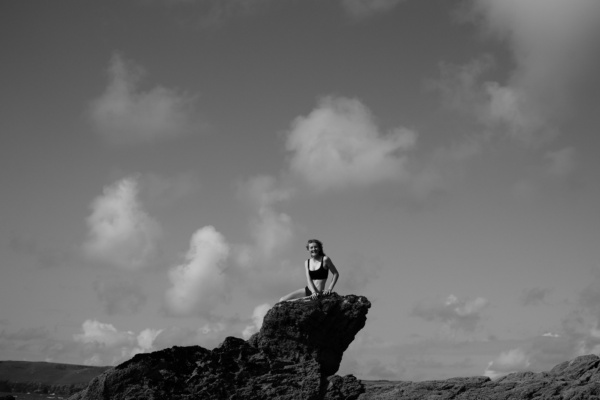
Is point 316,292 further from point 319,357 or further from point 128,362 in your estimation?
point 128,362

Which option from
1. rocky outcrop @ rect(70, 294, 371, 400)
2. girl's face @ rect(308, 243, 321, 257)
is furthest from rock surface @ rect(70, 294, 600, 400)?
girl's face @ rect(308, 243, 321, 257)

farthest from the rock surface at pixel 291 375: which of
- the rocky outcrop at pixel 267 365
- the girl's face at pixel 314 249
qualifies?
the girl's face at pixel 314 249

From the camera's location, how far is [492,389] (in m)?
15.8

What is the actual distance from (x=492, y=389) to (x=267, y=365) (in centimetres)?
629

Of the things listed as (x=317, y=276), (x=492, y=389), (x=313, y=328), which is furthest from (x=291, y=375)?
(x=492, y=389)

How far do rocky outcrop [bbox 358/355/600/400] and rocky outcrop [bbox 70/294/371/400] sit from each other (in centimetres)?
110

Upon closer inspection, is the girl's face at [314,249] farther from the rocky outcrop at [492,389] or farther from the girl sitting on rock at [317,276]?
the rocky outcrop at [492,389]

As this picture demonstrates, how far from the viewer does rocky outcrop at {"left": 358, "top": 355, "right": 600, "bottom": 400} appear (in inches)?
602

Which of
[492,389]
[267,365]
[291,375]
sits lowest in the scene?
[492,389]

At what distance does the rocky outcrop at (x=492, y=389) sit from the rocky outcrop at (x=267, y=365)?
1.10 m

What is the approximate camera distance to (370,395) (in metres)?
15.4

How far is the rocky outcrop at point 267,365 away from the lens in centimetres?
1424

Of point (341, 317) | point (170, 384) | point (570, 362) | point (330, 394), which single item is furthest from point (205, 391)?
point (570, 362)

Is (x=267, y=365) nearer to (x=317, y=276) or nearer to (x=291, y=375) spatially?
(x=291, y=375)
